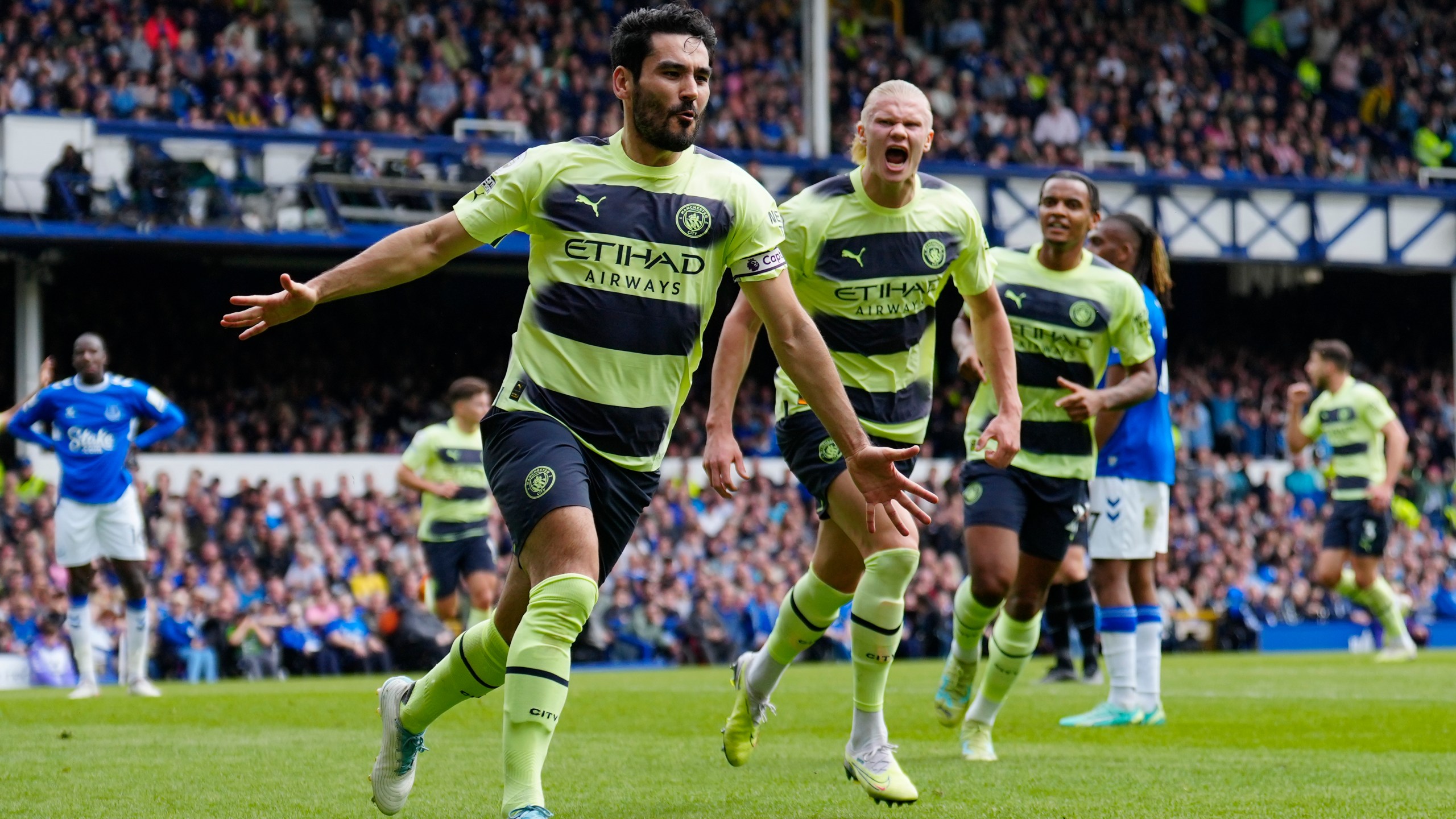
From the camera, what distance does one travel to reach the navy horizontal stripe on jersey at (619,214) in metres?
5.28

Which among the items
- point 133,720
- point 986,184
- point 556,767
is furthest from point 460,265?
point 556,767

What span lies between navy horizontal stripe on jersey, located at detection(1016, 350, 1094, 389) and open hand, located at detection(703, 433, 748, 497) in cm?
206

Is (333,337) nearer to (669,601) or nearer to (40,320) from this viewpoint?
(40,320)

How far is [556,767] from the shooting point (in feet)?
23.9

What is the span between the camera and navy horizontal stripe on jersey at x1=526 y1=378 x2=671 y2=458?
5.29 m

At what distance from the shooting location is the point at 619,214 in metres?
5.29

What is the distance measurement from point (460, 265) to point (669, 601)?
8.64 m

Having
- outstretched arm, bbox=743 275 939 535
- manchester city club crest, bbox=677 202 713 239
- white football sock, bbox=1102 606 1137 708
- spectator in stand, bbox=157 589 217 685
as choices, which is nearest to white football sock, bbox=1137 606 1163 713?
white football sock, bbox=1102 606 1137 708

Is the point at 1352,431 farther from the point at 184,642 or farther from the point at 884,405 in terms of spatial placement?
the point at 184,642

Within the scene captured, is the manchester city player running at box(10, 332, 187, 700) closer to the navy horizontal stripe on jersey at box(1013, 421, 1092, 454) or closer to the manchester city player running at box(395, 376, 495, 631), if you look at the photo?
the manchester city player running at box(395, 376, 495, 631)

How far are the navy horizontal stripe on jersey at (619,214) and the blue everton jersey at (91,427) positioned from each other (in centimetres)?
826

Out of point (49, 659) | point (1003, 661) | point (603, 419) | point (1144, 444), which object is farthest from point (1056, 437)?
point (49, 659)

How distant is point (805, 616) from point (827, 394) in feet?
6.67

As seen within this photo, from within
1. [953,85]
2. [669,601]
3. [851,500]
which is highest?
[953,85]
